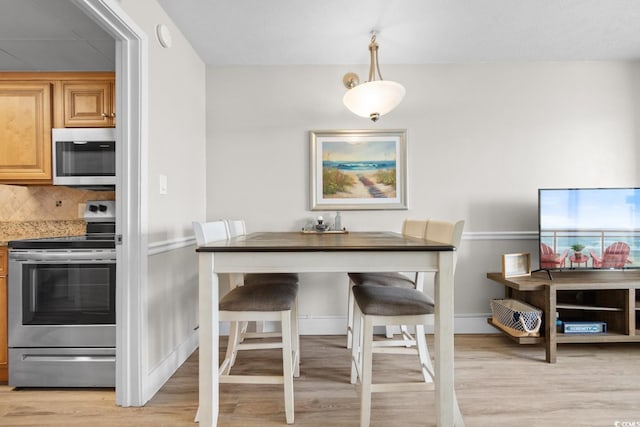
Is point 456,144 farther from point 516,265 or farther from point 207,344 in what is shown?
point 207,344

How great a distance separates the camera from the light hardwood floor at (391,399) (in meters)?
1.62

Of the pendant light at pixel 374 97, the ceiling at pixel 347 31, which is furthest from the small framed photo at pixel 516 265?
the ceiling at pixel 347 31

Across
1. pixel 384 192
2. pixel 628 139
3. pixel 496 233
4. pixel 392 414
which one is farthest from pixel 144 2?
pixel 628 139

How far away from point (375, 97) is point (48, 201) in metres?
2.68

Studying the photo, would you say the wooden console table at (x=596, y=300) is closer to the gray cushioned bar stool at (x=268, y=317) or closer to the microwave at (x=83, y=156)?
the gray cushioned bar stool at (x=268, y=317)

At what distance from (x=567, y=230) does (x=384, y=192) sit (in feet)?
4.56

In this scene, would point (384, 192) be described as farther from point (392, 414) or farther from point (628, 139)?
point (628, 139)

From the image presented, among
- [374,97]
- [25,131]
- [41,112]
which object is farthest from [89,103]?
[374,97]

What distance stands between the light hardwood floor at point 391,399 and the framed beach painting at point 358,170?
4.02 feet

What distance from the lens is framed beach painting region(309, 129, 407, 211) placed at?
2783 millimetres

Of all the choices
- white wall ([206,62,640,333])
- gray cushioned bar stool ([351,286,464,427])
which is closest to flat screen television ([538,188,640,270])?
white wall ([206,62,640,333])

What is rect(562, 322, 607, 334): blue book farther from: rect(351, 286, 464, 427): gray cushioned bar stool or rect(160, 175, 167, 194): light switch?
rect(160, 175, 167, 194): light switch

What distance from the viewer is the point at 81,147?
220cm

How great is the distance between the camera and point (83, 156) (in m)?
2.20
